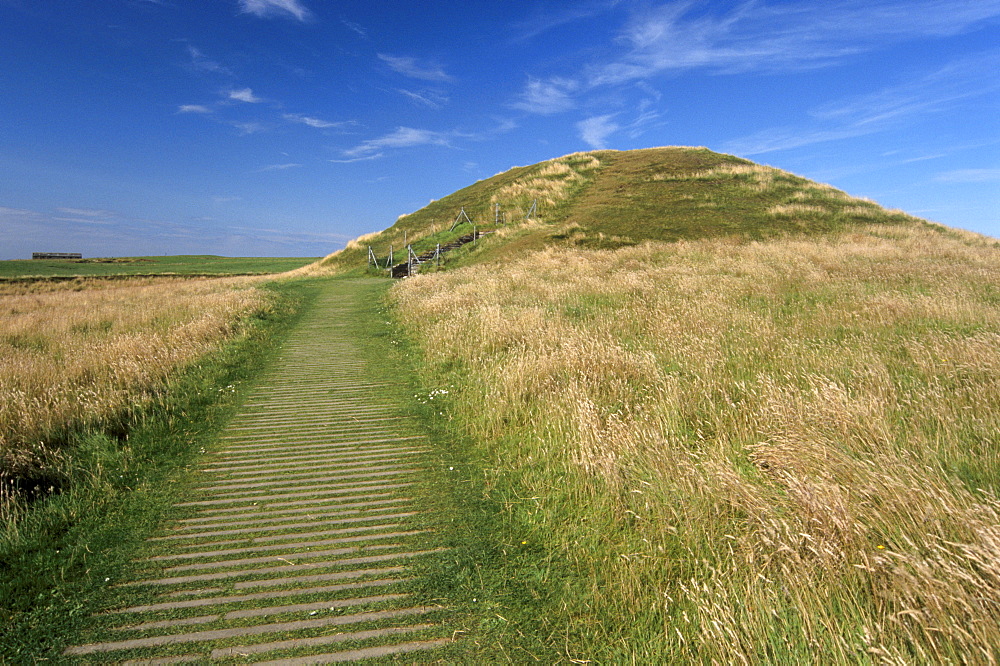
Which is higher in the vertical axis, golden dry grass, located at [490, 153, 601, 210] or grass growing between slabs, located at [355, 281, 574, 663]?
golden dry grass, located at [490, 153, 601, 210]

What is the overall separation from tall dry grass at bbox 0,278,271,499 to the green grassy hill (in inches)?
693

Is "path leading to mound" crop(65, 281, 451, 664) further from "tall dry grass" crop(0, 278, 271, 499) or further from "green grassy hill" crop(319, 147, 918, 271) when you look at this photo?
"green grassy hill" crop(319, 147, 918, 271)

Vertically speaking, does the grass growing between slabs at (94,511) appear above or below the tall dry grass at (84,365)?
below

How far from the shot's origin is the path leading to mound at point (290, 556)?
11.2ft

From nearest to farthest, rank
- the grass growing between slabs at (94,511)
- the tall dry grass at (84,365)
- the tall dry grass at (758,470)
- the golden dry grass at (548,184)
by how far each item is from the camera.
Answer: the tall dry grass at (758,470), the grass growing between slabs at (94,511), the tall dry grass at (84,365), the golden dry grass at (548,184)

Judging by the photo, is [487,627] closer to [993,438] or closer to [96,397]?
[993,438]

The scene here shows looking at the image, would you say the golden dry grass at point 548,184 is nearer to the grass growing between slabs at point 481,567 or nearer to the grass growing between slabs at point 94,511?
the grass growing between slabs at point 94,511

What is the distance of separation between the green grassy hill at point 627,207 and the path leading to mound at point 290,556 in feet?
74.2

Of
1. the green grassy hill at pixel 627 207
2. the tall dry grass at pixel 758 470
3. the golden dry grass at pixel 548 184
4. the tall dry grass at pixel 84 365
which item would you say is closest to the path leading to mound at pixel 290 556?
the tall dry grass at pixel 758 470

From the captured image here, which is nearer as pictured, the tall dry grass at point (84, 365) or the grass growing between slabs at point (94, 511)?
the grass growing between slabs at point (94, 511)

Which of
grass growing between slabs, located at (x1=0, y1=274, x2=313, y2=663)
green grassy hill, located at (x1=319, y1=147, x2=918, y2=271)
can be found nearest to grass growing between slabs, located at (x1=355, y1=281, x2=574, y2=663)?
grass growing between slabs, located at (x1=0, y1=274, x2=313, y2=663)

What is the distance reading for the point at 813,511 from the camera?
3.44m

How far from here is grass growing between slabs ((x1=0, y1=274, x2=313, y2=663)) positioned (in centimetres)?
368

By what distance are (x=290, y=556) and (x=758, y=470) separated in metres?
4.23
